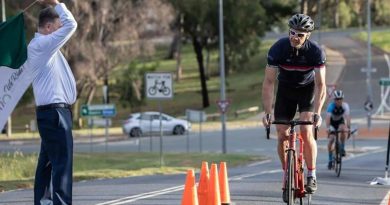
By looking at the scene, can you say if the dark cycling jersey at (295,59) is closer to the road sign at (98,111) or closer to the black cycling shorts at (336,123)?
the black cycling shorts at (336,123)

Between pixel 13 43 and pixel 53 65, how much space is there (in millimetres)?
1567

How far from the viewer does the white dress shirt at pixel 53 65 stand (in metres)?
9.11

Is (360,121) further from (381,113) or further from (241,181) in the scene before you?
(241,181)

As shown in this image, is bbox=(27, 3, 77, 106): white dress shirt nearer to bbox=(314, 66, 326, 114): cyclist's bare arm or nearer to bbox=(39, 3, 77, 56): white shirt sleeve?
bbox=(39, 3, 77, 56): white shirt sleeve

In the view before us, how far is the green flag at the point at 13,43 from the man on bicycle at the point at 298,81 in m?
2.77

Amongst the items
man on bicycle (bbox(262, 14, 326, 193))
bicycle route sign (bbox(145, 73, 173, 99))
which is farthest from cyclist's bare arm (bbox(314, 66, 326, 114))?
bicycle route sign (bbox(145, 73, 173, 99))

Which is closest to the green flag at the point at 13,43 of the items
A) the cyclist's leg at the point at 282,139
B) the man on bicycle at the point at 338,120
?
the cyclist's leg at the point at 282,139

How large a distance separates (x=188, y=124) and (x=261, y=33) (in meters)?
18.2

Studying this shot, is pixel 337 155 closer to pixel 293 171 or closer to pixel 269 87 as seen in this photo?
pixel 269 87

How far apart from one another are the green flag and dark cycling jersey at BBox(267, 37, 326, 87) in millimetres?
2790

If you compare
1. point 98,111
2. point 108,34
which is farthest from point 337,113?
point 108,34

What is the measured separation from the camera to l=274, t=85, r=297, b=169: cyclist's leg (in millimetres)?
10656

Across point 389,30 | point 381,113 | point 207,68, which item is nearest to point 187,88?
point 207,68

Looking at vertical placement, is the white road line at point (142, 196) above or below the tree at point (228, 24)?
below
